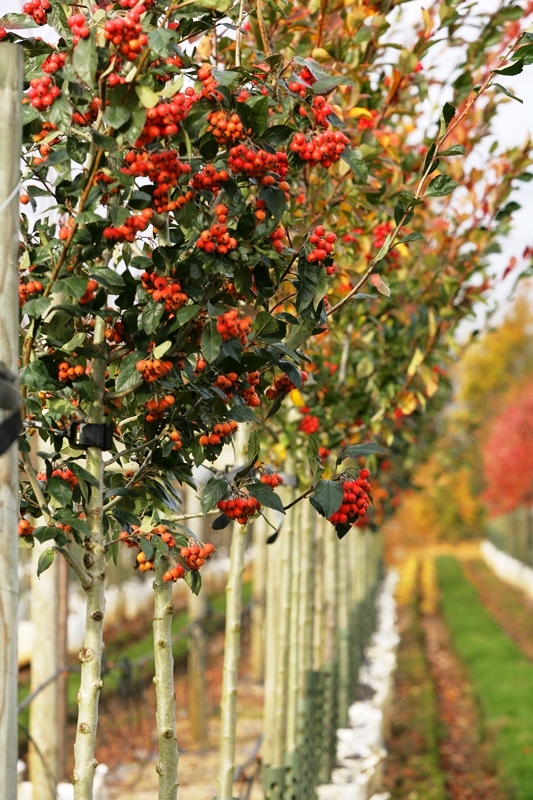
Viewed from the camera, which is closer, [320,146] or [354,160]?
[320,146]

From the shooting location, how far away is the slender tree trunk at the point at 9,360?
187cm

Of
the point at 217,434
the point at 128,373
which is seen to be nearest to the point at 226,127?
the point at 128,373

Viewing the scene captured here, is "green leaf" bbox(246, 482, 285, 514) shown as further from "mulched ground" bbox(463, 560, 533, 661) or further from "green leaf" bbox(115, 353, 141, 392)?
"mulched ground" bbox(463, 560, 533, 661)

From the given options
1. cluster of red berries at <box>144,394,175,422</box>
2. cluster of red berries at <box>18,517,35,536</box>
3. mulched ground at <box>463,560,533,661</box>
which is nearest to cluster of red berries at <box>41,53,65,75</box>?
cluster of red berries at <box>144,394,175,422</box>

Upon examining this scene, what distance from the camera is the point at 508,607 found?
75.7ft

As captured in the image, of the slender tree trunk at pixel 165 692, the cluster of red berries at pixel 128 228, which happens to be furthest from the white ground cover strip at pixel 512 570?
the cluster of red berries at pixel 128 228

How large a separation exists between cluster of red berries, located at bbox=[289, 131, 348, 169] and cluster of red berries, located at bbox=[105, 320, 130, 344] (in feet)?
1.73

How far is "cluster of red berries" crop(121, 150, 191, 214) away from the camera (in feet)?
6.28

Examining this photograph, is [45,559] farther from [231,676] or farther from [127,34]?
[231,676]

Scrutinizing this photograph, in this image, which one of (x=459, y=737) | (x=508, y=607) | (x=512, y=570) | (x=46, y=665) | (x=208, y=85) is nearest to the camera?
(x=208, y=85)

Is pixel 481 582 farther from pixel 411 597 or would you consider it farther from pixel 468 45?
pixel 468 45

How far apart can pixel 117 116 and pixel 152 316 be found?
0.40 m

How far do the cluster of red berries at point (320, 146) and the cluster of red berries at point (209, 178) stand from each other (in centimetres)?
20

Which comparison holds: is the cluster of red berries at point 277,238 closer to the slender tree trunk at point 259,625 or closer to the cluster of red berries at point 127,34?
the cluster of red berries at point 127,34
